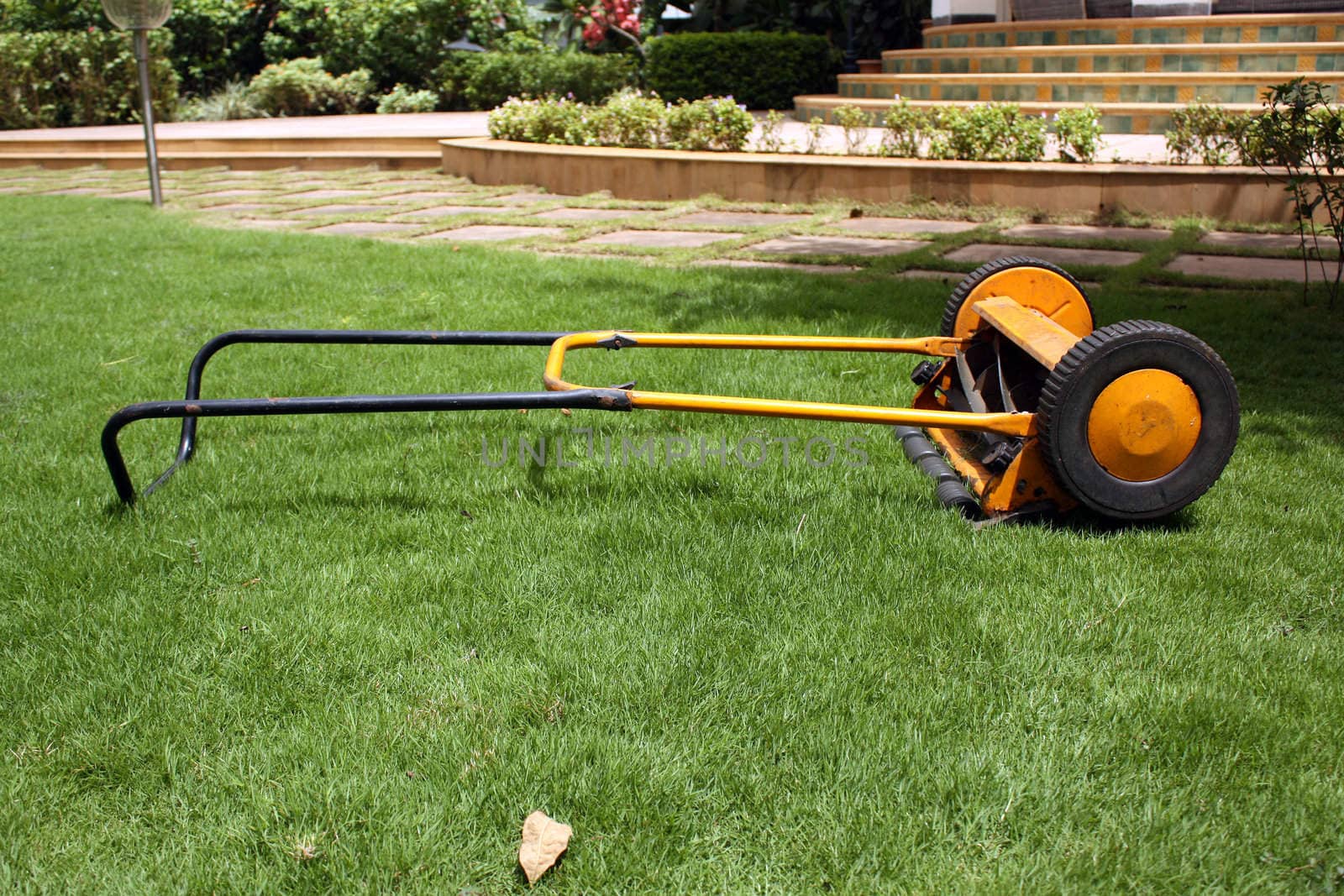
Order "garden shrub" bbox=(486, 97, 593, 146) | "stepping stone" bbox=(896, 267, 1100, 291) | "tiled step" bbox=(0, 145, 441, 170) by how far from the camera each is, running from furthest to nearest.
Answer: "tiled step" bbox=(0, 145, 441, 170) → "garden shrub" bbox=(486, 97, 593, 146) → "stepping stone" bbox=(896, 267, 1100, 291)

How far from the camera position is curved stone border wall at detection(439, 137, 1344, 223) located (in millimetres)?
7250

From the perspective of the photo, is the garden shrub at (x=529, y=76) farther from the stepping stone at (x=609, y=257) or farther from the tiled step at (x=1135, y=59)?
the stepping stone at (x=609, y=257)

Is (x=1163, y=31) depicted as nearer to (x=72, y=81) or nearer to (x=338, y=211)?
(x=338, y=211)

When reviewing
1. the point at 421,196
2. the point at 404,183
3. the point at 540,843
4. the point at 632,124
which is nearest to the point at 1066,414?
the point at 540,843

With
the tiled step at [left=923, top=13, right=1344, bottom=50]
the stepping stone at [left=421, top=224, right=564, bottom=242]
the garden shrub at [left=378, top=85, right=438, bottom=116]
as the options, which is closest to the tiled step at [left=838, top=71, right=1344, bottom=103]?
the tiled step at [left=923, top=13, right=1344, bottom=50]

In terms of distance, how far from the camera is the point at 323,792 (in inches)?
78.4

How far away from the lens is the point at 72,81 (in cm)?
1777

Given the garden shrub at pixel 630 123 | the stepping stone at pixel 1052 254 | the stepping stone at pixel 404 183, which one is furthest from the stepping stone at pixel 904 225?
the stepping stone at pixel 404 183

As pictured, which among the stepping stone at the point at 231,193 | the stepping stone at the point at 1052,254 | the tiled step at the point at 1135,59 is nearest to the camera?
the stepping stone at the point at 1052,254

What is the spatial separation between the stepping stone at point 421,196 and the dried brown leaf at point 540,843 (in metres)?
8.45

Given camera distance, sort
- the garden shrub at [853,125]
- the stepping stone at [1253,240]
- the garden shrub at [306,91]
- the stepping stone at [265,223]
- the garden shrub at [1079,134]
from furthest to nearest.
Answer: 1. the garden shrub at [306,91]
2. the garden shrub at [853,125]
3. the stepping stone at [265,223]
4. the garden shrub at [1079,134]
5. the stepping stone at [1253,240]

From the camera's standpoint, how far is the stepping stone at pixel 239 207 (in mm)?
9484

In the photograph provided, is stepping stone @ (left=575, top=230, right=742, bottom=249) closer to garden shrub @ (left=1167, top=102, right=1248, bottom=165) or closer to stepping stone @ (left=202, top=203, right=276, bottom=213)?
garden shrub @ (left=1167, top=102, right=1248, bottom=165)

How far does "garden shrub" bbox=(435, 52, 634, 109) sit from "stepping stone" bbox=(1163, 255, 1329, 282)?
938 centimetres
